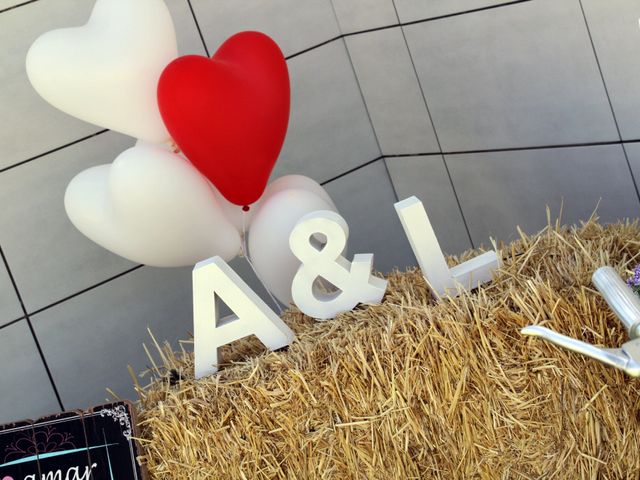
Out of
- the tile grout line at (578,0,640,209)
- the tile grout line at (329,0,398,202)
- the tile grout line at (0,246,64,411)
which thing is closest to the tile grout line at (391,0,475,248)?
the tile grout line at (329,0,398,202)

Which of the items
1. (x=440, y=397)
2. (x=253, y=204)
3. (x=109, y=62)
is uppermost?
(x=109, y=62)

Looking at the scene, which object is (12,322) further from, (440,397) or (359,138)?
(440,397)

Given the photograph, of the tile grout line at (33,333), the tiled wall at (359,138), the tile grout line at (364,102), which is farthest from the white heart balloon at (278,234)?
the tile grout line at (364,102)

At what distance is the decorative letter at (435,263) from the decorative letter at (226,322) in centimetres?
29

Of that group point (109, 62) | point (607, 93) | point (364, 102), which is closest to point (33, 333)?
point (109, 62)

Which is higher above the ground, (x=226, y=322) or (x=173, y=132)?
(x=173, y=132)

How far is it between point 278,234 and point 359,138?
105 centimetres

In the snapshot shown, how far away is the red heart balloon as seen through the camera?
1.74 m

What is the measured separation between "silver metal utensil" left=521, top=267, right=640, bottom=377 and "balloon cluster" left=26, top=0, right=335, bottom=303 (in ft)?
2.82

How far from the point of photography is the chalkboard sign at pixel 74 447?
159 cm

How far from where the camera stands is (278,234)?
184 cm

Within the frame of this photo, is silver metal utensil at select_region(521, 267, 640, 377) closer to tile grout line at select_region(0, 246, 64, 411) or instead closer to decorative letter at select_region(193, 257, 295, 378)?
decorative letter at select_region(193, 257, 295, 378)

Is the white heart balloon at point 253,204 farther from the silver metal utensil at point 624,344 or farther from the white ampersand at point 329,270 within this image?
the silver metal utensil at point 624,344

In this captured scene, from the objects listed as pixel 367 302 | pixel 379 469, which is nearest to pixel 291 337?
pixel 367 302
